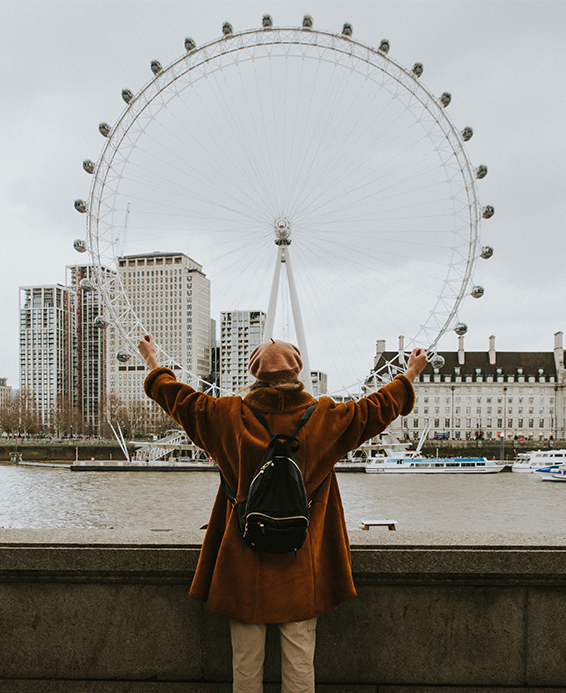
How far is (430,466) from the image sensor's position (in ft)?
176

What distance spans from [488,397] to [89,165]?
8306 cm

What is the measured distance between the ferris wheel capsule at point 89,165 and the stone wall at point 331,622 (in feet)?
78.4

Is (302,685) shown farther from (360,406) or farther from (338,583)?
(360,406)

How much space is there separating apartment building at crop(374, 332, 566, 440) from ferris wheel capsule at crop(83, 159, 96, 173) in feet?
248

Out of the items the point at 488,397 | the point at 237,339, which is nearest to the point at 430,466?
the point at 237,339

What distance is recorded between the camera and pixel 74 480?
4291 centimetres

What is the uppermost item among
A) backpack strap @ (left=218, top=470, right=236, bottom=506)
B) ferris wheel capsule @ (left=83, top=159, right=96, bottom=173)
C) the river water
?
ferris wheel capsule @ (left=83, top=159, right=96, bottom=173)

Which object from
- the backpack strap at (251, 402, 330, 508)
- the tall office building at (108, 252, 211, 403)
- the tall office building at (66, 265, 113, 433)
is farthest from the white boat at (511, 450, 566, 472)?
the tall office building at (66, 265, 113, 433)

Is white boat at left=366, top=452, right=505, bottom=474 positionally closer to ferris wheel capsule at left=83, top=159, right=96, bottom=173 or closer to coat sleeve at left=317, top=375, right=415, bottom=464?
ferris wheel capsule at left=83, top=159, right=96, bottom=173

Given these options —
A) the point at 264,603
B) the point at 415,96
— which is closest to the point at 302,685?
the point at 264,603

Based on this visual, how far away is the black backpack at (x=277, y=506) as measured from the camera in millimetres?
2330

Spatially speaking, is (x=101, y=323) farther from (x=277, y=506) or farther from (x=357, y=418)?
(x=277, y=506)

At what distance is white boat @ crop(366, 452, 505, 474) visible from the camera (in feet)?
173

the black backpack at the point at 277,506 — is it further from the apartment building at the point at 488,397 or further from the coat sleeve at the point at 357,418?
the apartment building at the point at 488,397
